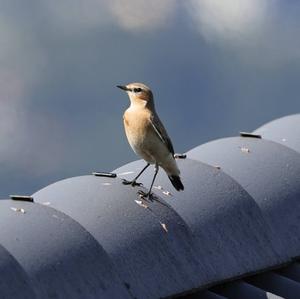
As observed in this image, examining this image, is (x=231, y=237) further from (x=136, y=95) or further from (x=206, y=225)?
(x=136, y=95)

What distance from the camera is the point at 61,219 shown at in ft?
30.9

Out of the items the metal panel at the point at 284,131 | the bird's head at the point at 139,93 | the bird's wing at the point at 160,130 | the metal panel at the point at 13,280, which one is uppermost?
the bird's head at the point at 139,93

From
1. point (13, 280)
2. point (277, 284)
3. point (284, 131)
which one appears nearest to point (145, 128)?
point (284, 131)

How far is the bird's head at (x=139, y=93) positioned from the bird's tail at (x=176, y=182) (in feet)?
3.93

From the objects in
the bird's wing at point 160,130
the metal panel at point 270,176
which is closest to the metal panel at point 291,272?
the metal panel at point 270,176

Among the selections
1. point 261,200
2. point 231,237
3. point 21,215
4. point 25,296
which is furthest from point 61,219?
point 261,200

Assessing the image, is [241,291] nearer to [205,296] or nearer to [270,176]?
[205,296]

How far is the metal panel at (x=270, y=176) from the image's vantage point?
11.3 metres

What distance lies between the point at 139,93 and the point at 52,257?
3.53 meters

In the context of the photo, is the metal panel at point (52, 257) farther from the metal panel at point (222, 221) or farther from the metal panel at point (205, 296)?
the metal panel at point (222, 221)

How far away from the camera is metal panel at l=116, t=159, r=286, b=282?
34.4ft

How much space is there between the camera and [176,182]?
1112 cm

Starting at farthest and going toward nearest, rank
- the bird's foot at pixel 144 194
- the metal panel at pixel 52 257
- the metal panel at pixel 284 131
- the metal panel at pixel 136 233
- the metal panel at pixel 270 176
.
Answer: the metal panel at pixel 284 131, the metal panel at pixel 270 176, the bird's foot at pixel 144 194, the metal panel at pixel 136 233, the metal panel at pixel 52 257

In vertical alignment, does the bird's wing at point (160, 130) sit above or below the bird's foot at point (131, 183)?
above
